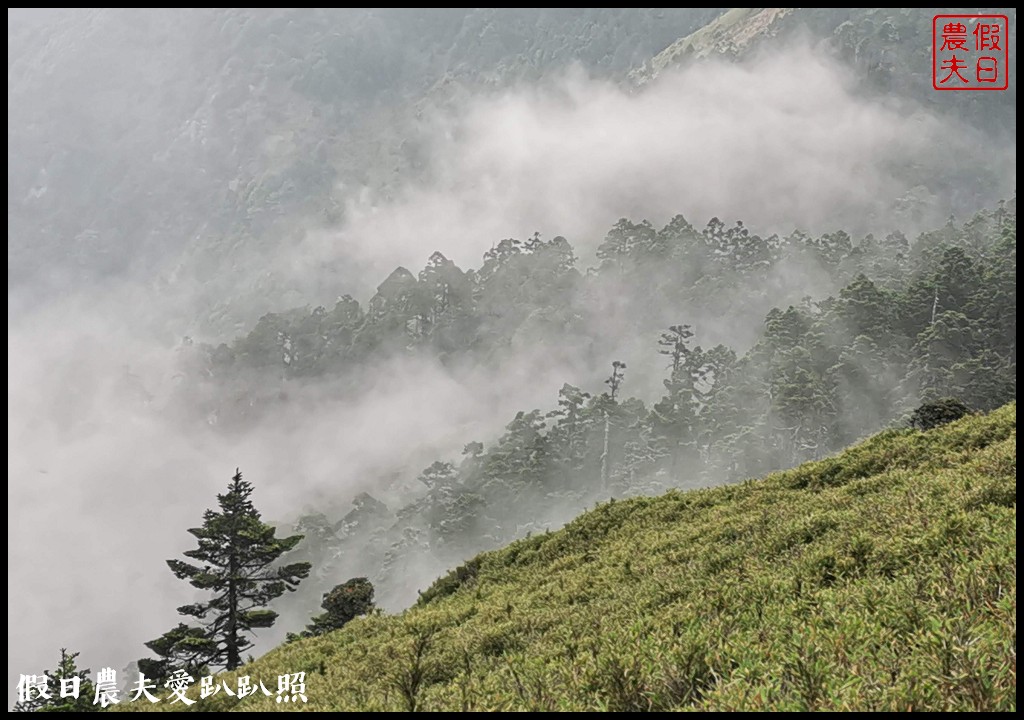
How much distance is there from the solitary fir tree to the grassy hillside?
921cm

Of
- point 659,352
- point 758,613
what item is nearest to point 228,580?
point 758,613

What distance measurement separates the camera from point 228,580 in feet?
78.6

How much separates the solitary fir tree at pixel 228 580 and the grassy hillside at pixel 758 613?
9211 mm

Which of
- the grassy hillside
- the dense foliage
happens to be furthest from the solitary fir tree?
the dense foliage

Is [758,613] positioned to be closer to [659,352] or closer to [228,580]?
[228,580]

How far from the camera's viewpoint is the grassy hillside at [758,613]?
16.7ft

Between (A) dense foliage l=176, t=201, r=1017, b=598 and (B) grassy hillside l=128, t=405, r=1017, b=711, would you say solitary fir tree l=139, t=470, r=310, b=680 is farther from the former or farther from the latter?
(A) dense foliage l=176, t=201, r=1017, b=598

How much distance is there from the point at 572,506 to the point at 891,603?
3324 inches

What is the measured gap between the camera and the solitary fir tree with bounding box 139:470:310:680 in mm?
23188

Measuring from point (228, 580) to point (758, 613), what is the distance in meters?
20.9

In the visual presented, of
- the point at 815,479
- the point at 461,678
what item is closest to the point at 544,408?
the point at 815,479

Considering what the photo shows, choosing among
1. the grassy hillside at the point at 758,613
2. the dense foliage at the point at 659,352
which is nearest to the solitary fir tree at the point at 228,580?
the grassy hillside at the point at 758,613

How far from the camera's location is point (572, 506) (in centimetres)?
8956

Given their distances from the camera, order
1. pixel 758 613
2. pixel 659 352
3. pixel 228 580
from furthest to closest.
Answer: pixel 659 352 < pixel 228 580 < pixel 758 613
